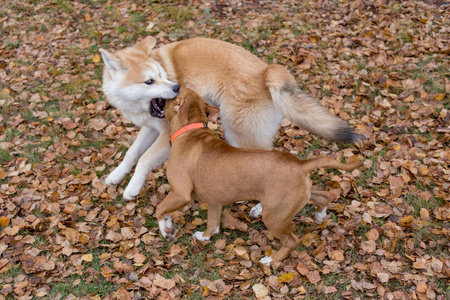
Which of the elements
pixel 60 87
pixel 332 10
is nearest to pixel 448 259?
pixel 332 10

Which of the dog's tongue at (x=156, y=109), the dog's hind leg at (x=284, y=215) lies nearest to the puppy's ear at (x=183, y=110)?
the dog's tongue at (x=156, y=109)

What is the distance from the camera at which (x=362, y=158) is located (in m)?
4.75

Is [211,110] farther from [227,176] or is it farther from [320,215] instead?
[320,215]

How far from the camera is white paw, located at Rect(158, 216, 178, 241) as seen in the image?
3.94 meters

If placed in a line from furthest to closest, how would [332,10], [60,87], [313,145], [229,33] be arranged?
1. [332,10]
2. [229,33]
3. [60,87]
4. [313,145]

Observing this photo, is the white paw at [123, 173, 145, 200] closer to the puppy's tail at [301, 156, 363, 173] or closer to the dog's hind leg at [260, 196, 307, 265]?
the dog's hind leg at [260, 196, 307, 265]

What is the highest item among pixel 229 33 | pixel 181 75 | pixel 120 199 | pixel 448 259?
pixel 181 75

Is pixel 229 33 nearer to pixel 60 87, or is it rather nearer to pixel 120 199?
pixel 60 87

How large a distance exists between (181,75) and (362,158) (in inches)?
95.3

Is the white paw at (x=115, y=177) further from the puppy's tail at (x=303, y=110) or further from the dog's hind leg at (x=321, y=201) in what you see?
the dog's hind leg at (x=321, y=201)

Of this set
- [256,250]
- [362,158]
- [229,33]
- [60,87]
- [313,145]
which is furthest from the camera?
[229,33]

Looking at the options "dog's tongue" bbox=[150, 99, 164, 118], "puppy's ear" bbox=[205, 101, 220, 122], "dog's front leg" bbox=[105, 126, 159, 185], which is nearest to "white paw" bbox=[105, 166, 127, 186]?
"dog's front leg" bbox=[105, 126, 159, 185]

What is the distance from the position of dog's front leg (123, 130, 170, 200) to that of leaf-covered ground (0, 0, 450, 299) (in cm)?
18

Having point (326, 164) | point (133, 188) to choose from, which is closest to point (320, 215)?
point (326, 164)
